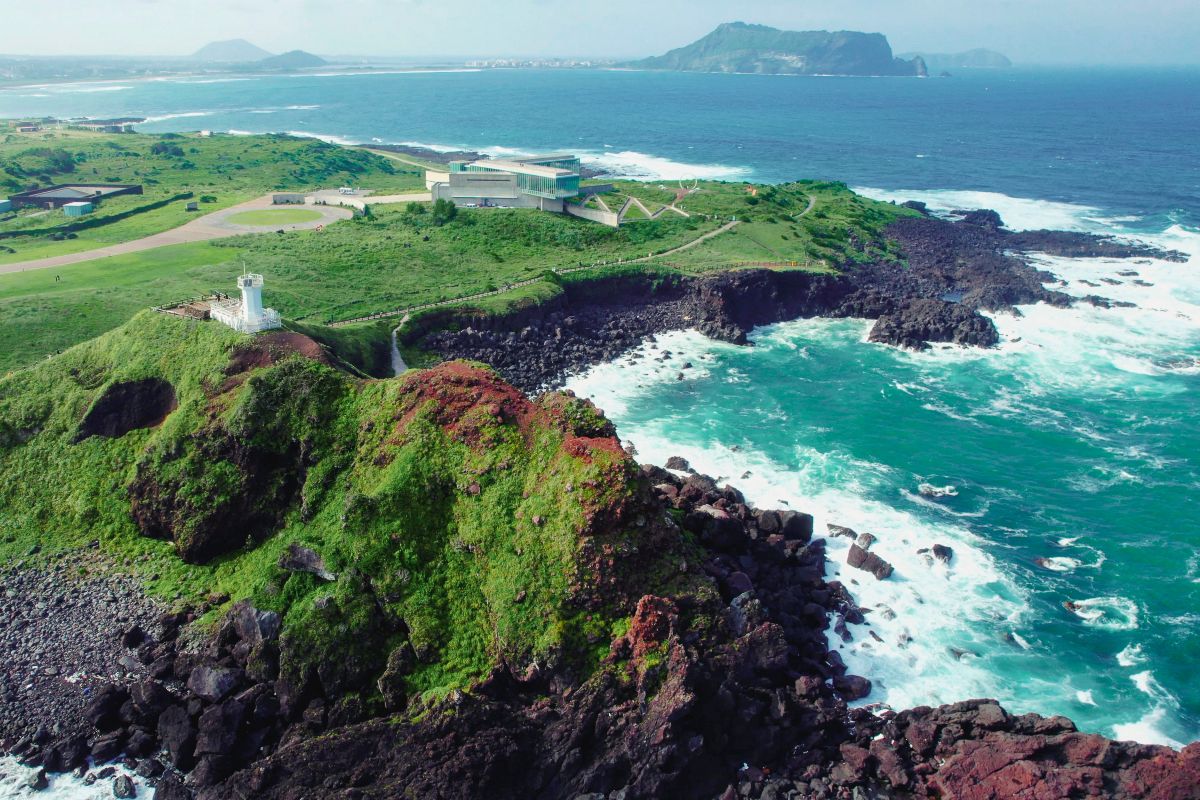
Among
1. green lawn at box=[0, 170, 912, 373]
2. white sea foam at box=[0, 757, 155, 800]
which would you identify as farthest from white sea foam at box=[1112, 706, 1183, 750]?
green lawn at box=[0, 170, 912, 373]

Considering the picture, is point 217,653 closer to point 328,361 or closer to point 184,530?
point 184,530

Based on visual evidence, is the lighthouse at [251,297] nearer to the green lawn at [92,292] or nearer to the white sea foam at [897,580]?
the green lawn at [92,292]

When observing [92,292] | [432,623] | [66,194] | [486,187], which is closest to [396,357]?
[92,292]

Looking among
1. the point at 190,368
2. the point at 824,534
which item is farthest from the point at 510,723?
the point at 190,368

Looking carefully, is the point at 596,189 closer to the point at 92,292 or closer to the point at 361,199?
the point at 361,199

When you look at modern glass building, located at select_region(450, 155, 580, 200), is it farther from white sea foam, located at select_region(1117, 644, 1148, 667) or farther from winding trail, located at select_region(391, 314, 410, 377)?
white sea foam, located at select_region(1117, 644, 1148, 667)

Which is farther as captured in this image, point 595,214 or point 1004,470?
point 595,214
